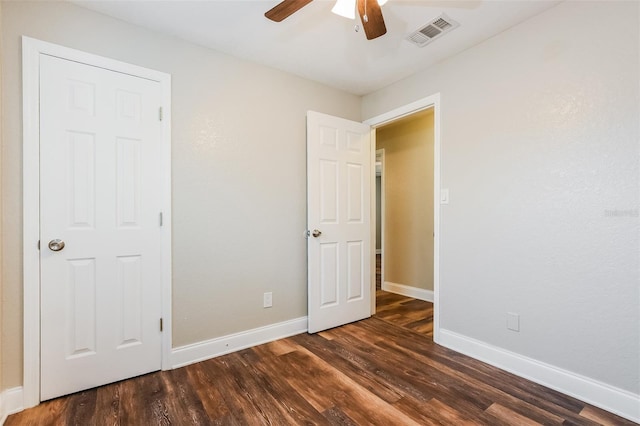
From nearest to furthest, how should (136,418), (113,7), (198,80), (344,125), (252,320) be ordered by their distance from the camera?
(136,418) < (113,7) < (198,80) < (252,320) < (344,125)

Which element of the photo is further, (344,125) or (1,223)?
(344,125)

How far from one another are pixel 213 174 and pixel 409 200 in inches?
110

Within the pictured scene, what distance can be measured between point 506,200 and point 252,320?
2271 mm

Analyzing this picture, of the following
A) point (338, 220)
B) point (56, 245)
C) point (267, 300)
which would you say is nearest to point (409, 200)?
point (338, 220)

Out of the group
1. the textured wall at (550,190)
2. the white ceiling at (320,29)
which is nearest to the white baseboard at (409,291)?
the textured wall at (550,190)

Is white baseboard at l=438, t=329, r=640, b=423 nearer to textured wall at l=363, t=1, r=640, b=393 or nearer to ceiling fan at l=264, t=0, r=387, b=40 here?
textured wall at l=363, t=1, r=640, b=393

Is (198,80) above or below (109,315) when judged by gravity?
above

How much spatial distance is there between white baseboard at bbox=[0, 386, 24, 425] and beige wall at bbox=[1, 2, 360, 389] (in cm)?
4

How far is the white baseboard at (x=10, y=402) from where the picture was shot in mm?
1646

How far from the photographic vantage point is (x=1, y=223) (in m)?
1.69

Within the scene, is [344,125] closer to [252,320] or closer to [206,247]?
[206,247]

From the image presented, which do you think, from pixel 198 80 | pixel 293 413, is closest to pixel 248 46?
pixel 198 80

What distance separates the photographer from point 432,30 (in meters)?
2.15

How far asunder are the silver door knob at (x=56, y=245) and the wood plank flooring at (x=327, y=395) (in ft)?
3.02
